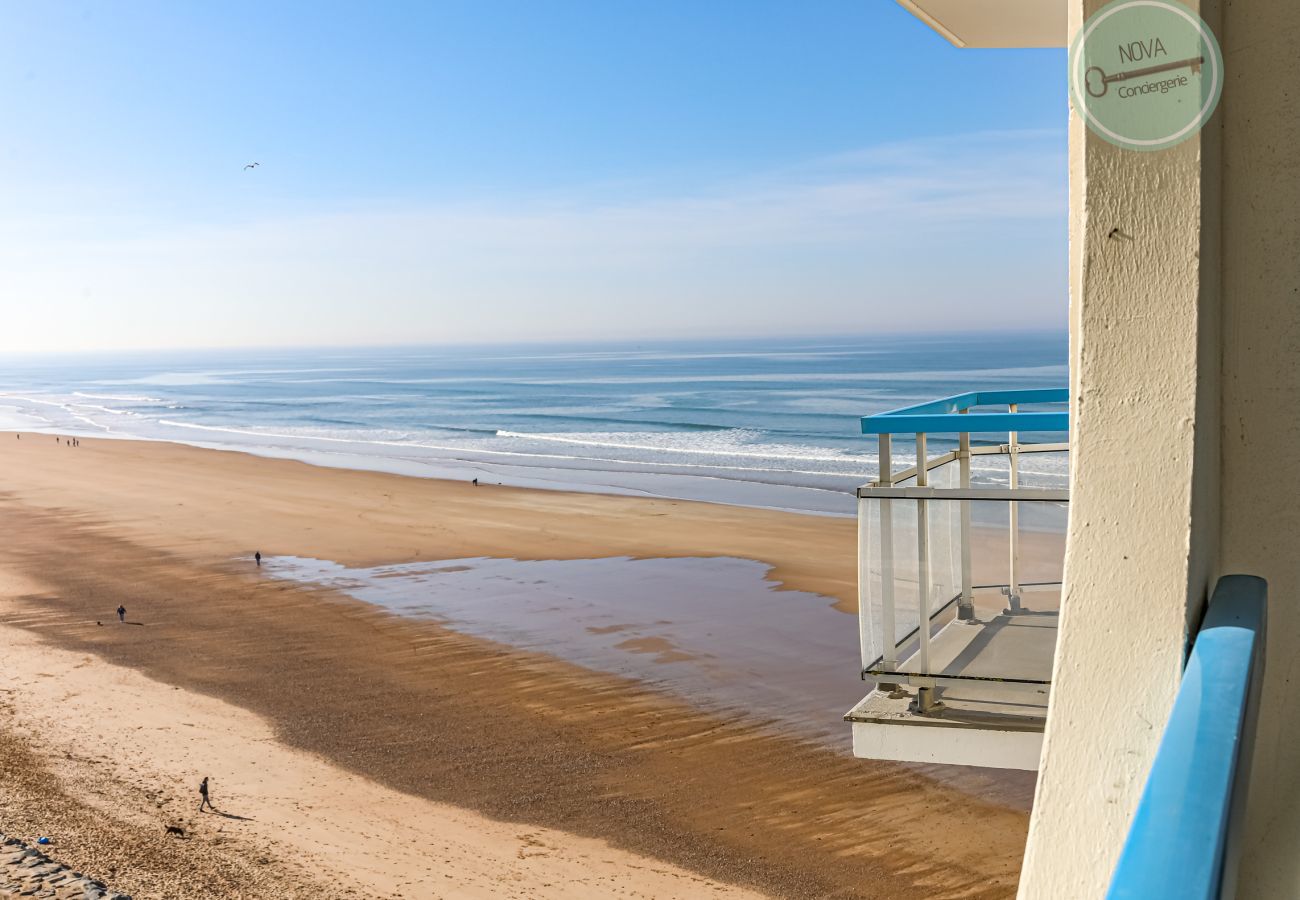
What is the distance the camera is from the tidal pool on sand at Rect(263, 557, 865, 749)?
13.4 metres

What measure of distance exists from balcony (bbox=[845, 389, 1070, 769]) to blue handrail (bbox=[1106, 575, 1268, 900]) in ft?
6.79

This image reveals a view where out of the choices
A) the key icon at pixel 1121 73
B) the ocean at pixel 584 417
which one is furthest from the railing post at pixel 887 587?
the key icon at pixel 1121 73

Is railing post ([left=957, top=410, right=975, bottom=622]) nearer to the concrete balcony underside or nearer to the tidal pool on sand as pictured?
the concrete balcony underside

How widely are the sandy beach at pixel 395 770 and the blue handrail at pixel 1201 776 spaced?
7867mm

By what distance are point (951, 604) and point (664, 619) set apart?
11684mm

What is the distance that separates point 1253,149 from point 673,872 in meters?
8.24

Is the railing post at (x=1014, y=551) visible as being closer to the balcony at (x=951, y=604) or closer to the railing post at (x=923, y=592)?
the balcony at (x=951, y=604)

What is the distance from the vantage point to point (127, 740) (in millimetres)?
11867

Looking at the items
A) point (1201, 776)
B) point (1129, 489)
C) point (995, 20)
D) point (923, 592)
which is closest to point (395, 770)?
point (923, 592)

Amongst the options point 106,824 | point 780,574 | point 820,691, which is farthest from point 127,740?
point 780,574

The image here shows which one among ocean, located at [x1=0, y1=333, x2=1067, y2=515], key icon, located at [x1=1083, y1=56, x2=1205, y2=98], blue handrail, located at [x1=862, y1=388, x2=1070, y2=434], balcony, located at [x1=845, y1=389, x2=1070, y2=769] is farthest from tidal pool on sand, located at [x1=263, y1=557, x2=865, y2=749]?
key icon, located at [x1=1083, y1=56, x2=1205, y2=98]

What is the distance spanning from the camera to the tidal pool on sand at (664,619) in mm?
13352

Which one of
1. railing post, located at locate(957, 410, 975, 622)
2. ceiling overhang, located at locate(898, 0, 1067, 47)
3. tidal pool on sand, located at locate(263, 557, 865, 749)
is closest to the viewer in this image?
ceiling overhang, located at locate(898, 0, 1067, 47)

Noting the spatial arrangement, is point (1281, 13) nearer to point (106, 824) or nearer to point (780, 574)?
point (106, 824)
